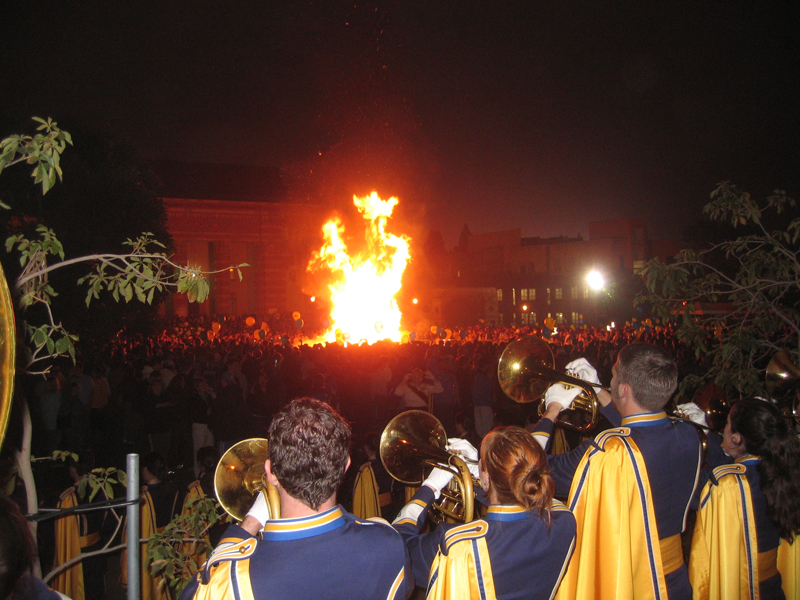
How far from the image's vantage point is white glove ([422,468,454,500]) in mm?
A: 2689

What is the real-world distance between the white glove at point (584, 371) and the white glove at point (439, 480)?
4.20 ft

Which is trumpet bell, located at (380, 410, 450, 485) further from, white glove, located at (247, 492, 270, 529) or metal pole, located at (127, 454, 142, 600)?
metal pole, located at (127, 454, 142, 600)

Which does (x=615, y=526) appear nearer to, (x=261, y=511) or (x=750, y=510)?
(x=750, y=510)

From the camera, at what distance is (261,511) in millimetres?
2250

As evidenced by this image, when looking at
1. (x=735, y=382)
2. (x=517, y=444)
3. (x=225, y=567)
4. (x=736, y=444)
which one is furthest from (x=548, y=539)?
(x=735, y=382)

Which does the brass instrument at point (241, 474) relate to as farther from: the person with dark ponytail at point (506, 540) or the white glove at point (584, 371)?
the white glove at point (584, 371)

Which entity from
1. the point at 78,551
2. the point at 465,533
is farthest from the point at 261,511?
the point at 78,551

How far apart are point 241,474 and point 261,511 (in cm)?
59

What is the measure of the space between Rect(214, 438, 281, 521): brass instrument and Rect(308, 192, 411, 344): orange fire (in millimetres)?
28574

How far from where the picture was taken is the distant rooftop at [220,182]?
41.1m

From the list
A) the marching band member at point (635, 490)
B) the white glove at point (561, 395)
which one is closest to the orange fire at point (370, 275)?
the white glove at point (561, 395)

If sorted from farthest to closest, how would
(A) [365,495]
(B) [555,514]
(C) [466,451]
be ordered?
(A) [365,495]
(C) [466,451]
(B) [555,514]

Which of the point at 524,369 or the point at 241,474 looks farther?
the point at 524,369

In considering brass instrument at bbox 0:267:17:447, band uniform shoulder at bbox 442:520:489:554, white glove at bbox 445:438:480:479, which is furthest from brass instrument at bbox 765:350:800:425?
brass instrument at bbox 0:267:17:447
